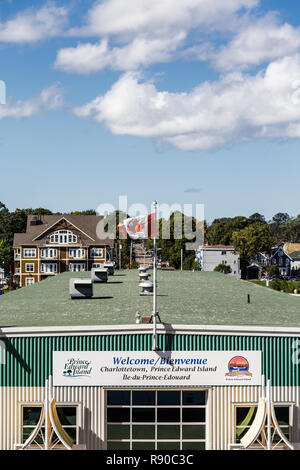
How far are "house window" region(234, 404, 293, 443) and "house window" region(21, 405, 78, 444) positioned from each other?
578 centimetres

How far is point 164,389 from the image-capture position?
71.8ft

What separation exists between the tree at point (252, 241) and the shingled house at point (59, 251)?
34408mm

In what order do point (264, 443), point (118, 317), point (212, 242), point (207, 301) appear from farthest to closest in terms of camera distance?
1. point (212, 242)
2. point (207, 301)
3. point (118, 317)
4. point (264, 443)

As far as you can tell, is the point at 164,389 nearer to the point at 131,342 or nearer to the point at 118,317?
the point at 131,342

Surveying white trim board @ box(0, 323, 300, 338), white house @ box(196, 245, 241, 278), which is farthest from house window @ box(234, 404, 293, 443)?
white house @ box(196, 245, 241, 278)

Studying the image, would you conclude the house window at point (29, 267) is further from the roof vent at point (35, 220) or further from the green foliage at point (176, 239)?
the green foliage at point (176, 239)

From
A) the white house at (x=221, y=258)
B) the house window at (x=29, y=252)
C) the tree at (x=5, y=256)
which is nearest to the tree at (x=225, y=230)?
the white house at (x=221, y=258)

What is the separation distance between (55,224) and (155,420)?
80.8 meters

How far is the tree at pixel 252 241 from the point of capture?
12454 centimetres

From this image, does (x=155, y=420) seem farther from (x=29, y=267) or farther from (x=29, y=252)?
(x=29, y=252)

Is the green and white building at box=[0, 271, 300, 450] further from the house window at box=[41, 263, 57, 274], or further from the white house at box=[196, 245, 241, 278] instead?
the white house at box=[196, 245, 241, 278]
